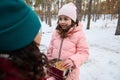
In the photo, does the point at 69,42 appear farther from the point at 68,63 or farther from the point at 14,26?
the point at 14,26

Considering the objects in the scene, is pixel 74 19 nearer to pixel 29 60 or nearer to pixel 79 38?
pixel 79 38

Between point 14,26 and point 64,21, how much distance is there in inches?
65.6

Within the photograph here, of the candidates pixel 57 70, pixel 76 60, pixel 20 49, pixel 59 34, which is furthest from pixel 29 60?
pixel 59 34

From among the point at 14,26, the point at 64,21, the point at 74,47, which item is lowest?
the point at 74,47

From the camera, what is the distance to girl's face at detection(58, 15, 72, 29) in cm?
259

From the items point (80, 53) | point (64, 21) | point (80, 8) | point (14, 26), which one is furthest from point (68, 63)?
point (80, 8)

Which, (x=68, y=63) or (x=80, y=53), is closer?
(x=68, y=63)

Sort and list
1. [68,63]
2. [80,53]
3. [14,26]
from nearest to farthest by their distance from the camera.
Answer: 1. [14,26]
2. [68,63]
3. [80,53]

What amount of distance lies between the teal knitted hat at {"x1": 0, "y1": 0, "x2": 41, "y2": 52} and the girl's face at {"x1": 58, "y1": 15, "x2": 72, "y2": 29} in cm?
156

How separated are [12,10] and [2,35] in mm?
116

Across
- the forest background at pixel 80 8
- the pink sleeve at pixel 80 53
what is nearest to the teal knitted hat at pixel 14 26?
the pink sleeve at pixel 80 53

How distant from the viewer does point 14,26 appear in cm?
97

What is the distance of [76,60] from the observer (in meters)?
2.47

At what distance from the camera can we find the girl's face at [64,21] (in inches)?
102
